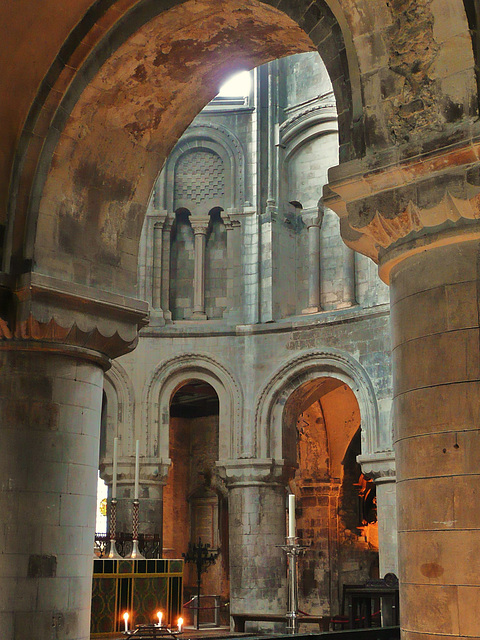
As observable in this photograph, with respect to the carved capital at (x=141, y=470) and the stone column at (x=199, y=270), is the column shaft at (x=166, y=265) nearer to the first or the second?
the stone column at (x=199, y=270)

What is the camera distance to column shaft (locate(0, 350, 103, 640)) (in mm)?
6250

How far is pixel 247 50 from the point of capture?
23.4 feet

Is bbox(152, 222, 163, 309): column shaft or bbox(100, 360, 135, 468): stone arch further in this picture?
bbox(152, 222, 163, 309): column shaft

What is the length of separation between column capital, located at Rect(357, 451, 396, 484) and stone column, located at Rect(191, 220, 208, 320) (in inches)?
181

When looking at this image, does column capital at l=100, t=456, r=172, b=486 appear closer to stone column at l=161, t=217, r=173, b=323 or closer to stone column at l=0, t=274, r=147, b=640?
stone column at l=161, t=217, r=173, b=323

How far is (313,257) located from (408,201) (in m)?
12.7

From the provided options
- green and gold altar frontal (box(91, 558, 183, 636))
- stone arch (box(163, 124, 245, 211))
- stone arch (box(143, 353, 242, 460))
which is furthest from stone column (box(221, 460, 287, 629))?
green and gold altar frontal (box(91, 558, 183, 636))

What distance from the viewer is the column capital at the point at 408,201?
4.36 m

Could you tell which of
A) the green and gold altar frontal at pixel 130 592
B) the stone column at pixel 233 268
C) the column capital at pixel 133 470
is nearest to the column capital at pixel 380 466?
the column capital at pixel 133 470

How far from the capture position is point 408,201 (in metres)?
4.55

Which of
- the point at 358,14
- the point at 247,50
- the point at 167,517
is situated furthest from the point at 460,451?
the point at 167,517

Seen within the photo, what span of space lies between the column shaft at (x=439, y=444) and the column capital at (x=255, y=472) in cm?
1172

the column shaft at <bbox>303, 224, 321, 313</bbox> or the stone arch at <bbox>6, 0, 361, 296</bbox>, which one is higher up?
the column shaft at <bbox>303, 224, 321, 313</bbox>

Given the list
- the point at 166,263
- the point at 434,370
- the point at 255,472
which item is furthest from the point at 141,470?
the point at 434,370
